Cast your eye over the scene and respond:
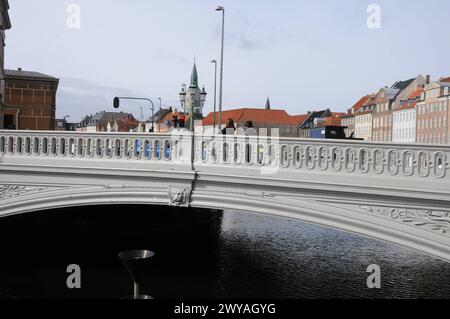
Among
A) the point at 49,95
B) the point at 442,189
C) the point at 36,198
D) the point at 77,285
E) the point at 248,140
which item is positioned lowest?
the point at 77,285

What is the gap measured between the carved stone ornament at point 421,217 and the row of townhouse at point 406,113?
41.8 m

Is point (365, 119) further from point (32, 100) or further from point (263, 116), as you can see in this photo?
point (32, 100)

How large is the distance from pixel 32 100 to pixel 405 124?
171 ft

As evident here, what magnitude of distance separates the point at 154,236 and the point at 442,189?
1464 cm

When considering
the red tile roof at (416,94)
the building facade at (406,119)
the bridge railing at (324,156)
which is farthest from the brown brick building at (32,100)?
the red tile roof at (416,94)

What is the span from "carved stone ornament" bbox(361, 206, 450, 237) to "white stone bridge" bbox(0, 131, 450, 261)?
15 mm

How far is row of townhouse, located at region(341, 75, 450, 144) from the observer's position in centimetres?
5670

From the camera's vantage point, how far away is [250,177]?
9.88 m

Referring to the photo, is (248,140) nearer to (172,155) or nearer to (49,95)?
(172,155)

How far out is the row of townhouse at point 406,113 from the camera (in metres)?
56.7

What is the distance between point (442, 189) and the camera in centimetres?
833

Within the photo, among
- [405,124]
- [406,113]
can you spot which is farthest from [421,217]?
[405,124]

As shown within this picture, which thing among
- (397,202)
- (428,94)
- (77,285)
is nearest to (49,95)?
(77,285)

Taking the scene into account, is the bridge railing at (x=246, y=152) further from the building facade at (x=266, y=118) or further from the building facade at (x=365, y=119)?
the building facade at (x=266, y=118)
